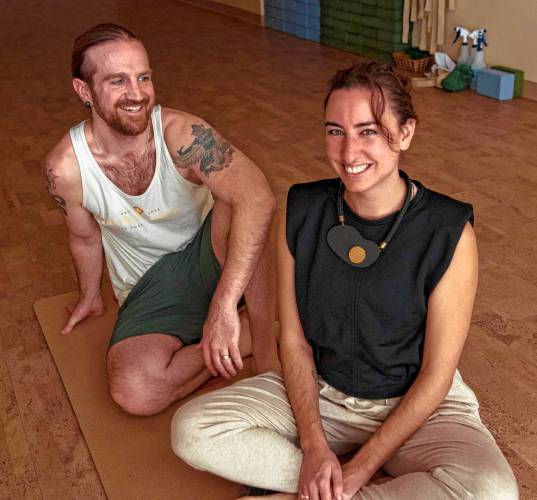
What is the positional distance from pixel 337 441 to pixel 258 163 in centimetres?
231

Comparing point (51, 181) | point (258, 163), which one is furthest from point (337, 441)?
point (258, 163)

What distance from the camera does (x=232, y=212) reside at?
1.90m

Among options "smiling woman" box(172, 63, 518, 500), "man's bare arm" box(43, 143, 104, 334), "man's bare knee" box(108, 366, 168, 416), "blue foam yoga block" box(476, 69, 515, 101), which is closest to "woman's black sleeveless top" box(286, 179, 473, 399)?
"smiling woman" box(172, 63, 518, 500)

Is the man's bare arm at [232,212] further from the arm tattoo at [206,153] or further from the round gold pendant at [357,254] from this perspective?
the round gold pendant at [357,254]

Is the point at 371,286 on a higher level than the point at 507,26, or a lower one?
higher

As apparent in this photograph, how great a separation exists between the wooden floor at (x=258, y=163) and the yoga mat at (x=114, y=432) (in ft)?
0.12

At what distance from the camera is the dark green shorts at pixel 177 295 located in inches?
80.8

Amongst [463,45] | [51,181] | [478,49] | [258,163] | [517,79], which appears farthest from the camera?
[463,45]

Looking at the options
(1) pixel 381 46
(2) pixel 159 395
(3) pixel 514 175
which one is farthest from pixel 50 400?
(1) pixel 381 46

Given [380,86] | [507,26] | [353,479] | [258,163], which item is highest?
[380,86]

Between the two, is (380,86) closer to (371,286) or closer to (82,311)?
(371,286)

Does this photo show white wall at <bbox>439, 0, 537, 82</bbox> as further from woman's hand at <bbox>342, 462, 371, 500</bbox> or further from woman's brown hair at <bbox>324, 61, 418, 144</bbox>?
woman's hand at <bbox>342, 462, 371, 500</bbox>

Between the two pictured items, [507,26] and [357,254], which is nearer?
[357,254]

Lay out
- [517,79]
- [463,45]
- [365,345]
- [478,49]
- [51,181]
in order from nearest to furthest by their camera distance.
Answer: [365,345]
[51,181]
[517,79]
[478,49]
[463,45]
